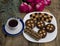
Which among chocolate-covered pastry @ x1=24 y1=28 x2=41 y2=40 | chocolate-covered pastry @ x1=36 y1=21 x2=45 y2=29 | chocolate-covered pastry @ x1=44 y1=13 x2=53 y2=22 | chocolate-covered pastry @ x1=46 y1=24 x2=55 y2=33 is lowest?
chocolate-covered pastry @ x1=24 y1=28 x2=41 y2=40

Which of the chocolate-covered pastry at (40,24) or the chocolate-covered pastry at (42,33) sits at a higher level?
the chocolate-covered pastry at (40,24)

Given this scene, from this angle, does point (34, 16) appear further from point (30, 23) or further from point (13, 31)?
point (13, 31)

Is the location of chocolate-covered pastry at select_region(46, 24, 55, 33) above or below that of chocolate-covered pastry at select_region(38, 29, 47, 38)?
above

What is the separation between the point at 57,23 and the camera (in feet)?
4.08

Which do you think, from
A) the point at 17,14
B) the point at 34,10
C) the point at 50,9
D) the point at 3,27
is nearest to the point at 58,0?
the point at 50,9

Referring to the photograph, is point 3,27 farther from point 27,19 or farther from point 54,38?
point 54,38

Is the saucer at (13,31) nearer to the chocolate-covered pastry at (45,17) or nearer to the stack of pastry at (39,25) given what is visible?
the stack of pastry at (39,25)

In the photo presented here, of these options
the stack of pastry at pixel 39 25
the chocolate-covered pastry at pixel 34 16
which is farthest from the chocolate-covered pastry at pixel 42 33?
the chocolate-covered pastry at pixel 34 16

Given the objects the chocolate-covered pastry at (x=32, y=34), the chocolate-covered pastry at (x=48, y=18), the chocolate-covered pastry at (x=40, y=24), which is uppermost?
the chocolate-covered pastry at (x=48, y=18)

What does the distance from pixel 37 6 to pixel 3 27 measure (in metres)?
0.30

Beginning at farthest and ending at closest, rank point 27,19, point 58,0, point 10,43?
point 58,0 → point 27,19 → point 10,43

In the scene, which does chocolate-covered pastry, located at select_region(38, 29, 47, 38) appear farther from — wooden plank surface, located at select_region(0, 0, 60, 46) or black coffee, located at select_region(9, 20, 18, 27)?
black coffee, located at select_region(9, 20, 18, 27)

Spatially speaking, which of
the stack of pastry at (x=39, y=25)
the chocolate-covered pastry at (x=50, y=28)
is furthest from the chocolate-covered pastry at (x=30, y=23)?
the chocolate-covered pastry at (x=50, y=28)

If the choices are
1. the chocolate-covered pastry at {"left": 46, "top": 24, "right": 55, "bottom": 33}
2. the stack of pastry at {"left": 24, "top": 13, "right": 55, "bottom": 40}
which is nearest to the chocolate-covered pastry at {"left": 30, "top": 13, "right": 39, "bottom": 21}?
the stack of pastry at {"left": 24, "top": 13, "right": 55, "bottom": 40}
